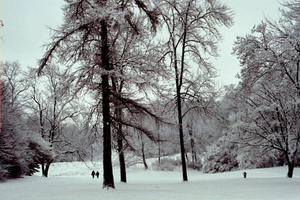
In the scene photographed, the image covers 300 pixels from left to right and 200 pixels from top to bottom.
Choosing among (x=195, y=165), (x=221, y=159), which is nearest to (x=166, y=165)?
(x=195, y=165)

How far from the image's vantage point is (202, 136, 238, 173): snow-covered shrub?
37125mm

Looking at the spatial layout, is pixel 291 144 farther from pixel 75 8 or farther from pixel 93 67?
pixel 75 8

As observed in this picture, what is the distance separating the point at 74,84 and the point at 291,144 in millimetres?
13106

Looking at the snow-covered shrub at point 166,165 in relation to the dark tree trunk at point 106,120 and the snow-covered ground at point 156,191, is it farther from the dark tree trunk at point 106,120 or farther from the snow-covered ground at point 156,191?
the dark tree trunk at point 106,120

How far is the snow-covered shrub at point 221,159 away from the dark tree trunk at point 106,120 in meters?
29.3

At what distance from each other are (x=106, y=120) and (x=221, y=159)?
3053 cm

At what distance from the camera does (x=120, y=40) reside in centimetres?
1402

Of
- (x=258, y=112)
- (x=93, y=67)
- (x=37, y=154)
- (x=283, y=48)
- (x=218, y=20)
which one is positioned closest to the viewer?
(x=93, y=67)

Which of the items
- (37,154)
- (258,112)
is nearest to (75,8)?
(258,112)

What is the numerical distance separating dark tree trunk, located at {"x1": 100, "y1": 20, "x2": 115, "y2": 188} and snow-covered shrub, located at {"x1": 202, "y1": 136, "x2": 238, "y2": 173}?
29.3 m

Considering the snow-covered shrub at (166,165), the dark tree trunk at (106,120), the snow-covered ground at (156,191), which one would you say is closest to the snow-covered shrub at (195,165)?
the snow-covered shrub at (166,165)

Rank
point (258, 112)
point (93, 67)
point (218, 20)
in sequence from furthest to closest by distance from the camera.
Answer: point (258, 112) < point (218, 20) < point (93, 67)

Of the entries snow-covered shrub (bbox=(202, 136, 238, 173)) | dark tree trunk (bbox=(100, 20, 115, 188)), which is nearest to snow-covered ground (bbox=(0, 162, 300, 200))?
dark tree trunk (bbox=(100, 20, 115, 188))

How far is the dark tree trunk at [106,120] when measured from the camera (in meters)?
10.3
